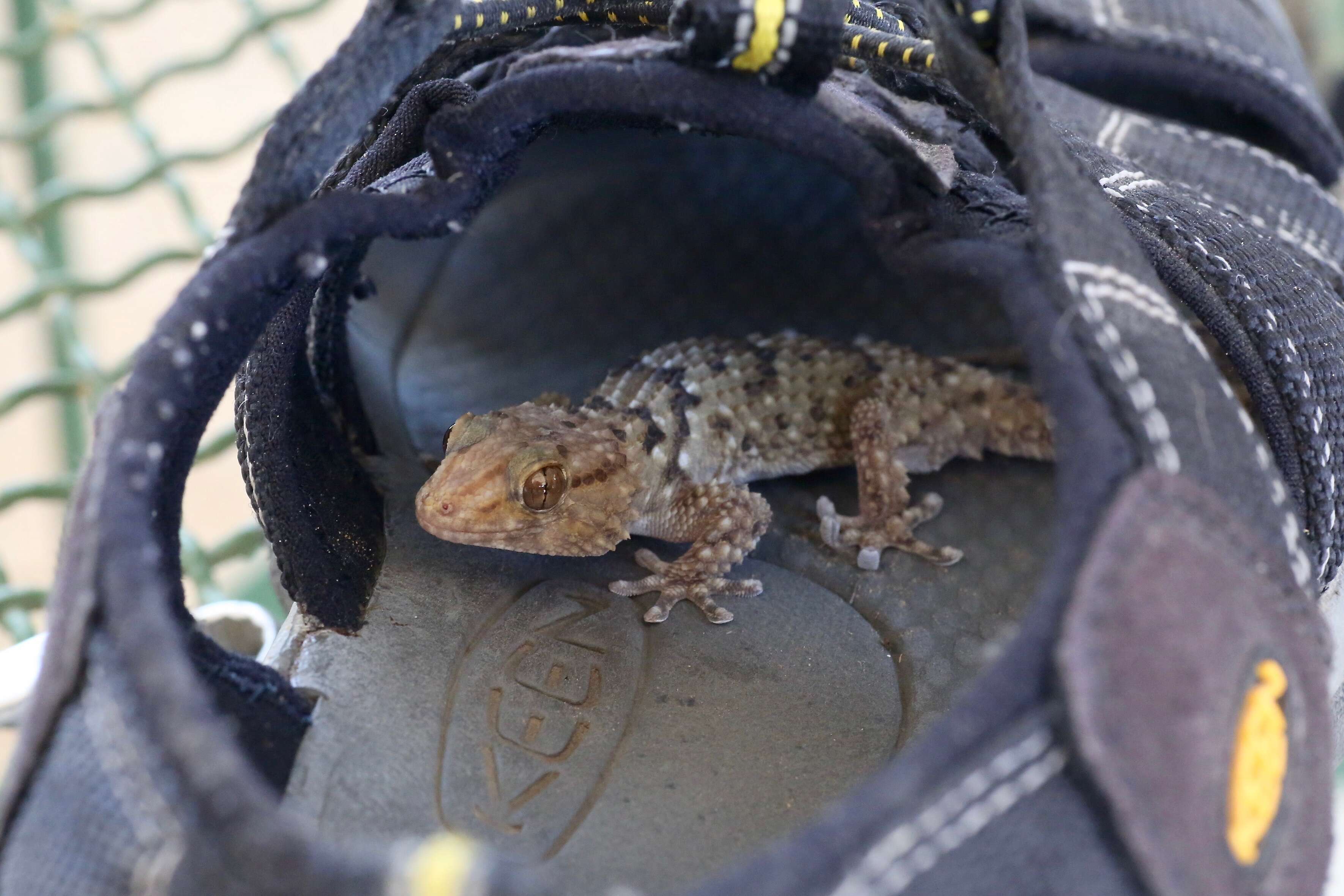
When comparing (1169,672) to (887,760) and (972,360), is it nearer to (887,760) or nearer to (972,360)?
(887,760)

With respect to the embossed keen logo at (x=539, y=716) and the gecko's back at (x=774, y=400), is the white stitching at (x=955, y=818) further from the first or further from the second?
the gecko's back at (x=774, y=400)

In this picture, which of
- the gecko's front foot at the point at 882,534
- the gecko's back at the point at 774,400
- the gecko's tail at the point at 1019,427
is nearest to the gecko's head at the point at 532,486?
the gecko's back at the point at 774,400

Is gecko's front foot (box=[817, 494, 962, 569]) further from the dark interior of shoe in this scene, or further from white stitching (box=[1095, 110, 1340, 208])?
white stitching (box=[1095, 110, 1340, 208])

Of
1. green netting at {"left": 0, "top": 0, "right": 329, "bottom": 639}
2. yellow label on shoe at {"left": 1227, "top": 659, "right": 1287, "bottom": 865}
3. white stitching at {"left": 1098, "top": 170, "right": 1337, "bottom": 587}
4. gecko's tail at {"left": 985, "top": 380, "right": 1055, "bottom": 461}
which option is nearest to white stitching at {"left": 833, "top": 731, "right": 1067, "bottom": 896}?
yellow label on shoe at {"left": 1227, "top": 659, "right": 1287, "bottom": 865}

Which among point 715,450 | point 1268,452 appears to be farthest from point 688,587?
point 1268,452

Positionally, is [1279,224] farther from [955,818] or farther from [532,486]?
[955,818]

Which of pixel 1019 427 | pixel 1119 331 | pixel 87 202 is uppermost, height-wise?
pixel 1119 331

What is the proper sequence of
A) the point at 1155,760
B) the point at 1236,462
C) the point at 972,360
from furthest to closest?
the point at 972,360 < the point at 1236,462 < the point at 1155,760

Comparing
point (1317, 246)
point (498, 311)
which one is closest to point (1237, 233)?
point (1317, 246)
